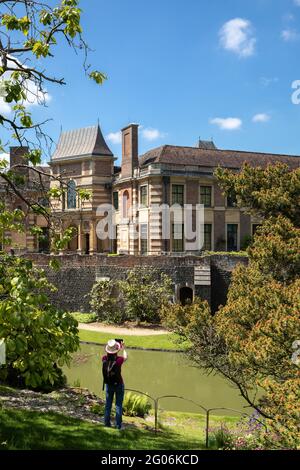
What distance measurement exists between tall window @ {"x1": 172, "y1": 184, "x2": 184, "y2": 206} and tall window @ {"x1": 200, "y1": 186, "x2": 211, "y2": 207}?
166 cm

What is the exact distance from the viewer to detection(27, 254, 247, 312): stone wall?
2812 cm

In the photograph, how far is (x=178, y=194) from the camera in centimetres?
3422

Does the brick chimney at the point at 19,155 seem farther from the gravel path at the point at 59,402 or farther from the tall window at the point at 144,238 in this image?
the tall window at the point at 144,238

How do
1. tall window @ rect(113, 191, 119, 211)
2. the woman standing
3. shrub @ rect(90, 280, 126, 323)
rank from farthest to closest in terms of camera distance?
tall window @ rect(113, 191, 119, 211), shrub @ rect(90, 280, 126, 323), the woman standing

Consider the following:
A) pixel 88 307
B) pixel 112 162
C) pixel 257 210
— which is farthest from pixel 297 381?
pixel 112 162

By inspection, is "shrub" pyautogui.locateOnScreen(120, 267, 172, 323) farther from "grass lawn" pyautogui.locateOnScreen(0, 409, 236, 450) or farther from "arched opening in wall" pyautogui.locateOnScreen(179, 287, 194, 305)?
"grass lawn" pyautogui.locateOnScreen(0, 409, 236, 450)

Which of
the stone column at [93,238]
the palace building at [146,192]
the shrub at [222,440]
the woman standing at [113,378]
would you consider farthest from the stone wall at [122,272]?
the woman standing at [113,378]

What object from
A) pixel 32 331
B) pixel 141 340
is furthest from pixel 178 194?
pixel 32 331

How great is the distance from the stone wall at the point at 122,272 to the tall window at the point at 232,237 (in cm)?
779

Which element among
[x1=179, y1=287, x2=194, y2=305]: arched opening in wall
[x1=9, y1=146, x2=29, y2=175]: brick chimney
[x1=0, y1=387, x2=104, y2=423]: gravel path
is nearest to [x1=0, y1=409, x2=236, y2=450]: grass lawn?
[x1=0, y1=387, x2=104, y2=423]: gravel path

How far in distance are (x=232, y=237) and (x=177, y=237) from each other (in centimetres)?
491

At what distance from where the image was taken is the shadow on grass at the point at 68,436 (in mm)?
7246

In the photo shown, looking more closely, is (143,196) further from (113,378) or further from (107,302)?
(113,378)
